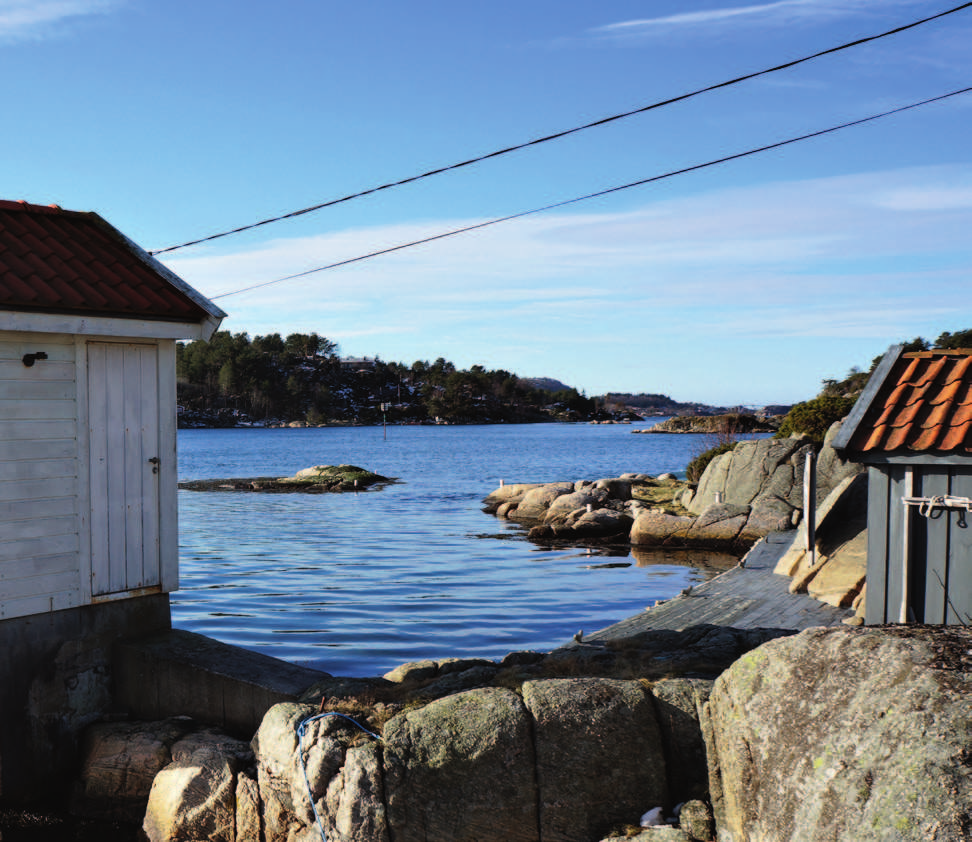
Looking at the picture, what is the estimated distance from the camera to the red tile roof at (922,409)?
7711 millimetres

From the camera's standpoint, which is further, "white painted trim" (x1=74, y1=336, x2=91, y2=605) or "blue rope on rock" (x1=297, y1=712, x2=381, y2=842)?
"white painted trim" (x1=74, y1=336, x2=91, y2=605)

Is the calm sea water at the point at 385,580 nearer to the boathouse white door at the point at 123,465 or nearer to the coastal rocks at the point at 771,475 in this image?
the coastal rocks at the point at 771,475

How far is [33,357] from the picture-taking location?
8.80m

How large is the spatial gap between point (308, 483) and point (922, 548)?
4316cm

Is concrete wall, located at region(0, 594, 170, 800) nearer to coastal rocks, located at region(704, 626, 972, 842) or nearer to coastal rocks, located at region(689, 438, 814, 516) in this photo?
coastal rocks, located at region(704, 626, 972, 842)

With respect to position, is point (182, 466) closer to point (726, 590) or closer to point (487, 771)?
→ point (726, 590)

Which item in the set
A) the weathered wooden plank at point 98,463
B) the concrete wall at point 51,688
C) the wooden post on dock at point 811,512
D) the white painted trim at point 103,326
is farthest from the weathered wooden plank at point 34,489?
the wooden post on dock at point 811,512

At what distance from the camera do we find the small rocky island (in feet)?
158

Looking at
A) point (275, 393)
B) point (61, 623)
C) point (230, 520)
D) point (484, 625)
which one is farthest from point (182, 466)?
point (275, 393)

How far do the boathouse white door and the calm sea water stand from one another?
4935 mm

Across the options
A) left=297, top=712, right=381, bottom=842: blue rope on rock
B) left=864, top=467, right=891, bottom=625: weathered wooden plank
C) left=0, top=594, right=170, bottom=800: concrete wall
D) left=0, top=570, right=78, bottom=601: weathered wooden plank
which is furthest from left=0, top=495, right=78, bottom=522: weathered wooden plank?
left=864, top=467, right=891, bottom=625: weathered wooden plank

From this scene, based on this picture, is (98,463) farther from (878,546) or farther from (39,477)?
(878,546)

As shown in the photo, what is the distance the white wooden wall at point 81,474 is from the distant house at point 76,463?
13mm

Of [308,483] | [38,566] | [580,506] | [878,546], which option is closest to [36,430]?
[38,566]
